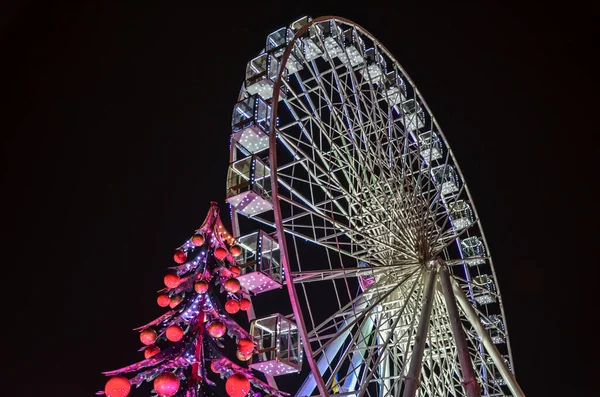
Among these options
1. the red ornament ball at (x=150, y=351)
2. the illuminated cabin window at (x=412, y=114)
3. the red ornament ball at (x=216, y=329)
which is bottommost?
the red ornament ball at (x=150, y=351)

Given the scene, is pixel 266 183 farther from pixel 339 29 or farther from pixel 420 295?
pixel 339 29

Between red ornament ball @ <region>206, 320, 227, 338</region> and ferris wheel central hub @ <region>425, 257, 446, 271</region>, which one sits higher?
ferris wheel central hub @ <region>425, 257, 446, 271</region>

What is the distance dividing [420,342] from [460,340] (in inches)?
32.8

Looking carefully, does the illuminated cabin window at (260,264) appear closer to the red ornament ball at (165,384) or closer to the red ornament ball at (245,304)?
the red ornament ball at (245,304)

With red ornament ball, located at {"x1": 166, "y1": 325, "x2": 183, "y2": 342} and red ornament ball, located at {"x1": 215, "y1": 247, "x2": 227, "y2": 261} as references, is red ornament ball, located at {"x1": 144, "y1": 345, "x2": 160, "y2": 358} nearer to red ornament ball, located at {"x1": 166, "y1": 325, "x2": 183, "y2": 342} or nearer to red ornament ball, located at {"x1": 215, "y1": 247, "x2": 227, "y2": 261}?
red ornament ball, located at {"x1": 166, "y1": 325, "x2": 183, "y2": 342}

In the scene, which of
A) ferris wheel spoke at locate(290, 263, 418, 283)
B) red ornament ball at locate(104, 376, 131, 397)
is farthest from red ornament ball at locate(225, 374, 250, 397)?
ferris wheel spoke at locate(290, 263, 418, 283)

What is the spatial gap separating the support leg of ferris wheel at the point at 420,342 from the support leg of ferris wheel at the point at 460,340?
214 millimetres

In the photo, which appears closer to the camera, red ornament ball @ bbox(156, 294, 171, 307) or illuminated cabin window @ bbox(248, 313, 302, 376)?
illuminated cabin window @ bbox(248, 313, 302, 376)

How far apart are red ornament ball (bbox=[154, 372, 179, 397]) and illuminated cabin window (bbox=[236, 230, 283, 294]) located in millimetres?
2185

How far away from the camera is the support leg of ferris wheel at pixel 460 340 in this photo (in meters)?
8.70

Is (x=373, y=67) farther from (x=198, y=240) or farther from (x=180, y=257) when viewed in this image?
(x=180, y=257)

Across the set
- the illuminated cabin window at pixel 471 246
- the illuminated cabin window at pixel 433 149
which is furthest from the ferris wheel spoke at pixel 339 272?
the illuminated cabin window at pixel 471 246

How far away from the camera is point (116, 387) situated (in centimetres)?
908

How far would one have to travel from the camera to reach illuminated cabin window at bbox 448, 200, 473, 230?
15.0 m
